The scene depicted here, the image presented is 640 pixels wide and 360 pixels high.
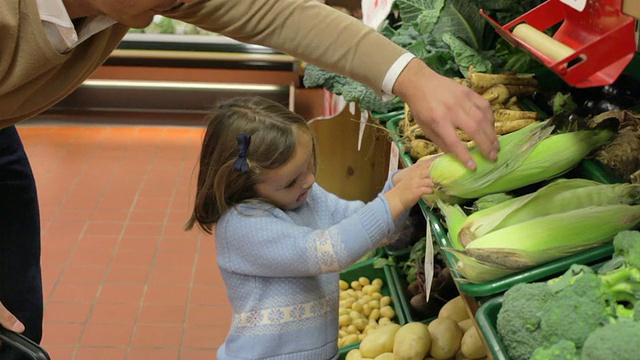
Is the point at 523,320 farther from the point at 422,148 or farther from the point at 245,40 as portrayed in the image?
the point at 245,40

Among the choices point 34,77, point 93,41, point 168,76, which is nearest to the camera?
point 34,77

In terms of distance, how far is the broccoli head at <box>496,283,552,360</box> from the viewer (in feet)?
3.99

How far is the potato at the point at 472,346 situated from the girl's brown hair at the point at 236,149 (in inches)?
27.5

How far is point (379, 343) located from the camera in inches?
89.7

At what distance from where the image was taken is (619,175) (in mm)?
1589

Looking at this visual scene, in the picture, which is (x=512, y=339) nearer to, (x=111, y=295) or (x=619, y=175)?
(x=619, y=175)

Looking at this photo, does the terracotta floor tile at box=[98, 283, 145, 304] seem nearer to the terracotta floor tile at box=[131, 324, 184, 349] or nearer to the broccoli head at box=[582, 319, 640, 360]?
the terracotta floor tile at box=[131, 324, 184, 349]

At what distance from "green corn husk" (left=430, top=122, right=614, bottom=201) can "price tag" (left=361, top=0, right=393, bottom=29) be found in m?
1.00

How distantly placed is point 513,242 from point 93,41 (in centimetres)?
103

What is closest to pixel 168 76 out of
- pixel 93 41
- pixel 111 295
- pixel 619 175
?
pixel 111 295

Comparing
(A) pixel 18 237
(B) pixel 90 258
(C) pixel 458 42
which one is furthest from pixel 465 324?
(B) pixel 90 258

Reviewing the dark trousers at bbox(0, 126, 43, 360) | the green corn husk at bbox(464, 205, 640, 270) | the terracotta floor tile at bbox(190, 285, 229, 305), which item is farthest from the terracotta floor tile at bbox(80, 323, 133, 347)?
the green corn husk at bbox(464, 205, 640, 270)

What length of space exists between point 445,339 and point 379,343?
232 millimetres

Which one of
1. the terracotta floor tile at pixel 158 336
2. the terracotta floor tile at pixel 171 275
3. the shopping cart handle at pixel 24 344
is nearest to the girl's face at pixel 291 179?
the shopping cart handle at pixel 24 344
